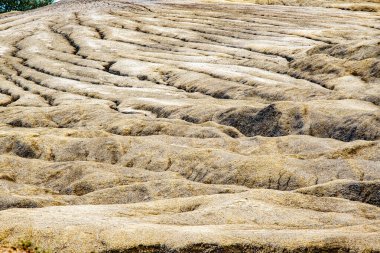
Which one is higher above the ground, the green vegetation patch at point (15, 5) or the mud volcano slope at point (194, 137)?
the mud volcano slope at point (194, 137)

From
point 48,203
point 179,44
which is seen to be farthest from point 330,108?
point 179,44

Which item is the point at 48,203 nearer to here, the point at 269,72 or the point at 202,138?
the point at 202,138

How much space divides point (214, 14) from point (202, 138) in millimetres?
45667

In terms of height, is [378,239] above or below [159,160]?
above

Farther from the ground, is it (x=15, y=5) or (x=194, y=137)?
(x=194, y=137)

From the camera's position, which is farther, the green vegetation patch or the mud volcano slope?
the green vegetation patch

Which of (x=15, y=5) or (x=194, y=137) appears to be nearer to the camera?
(x=194, y=137)

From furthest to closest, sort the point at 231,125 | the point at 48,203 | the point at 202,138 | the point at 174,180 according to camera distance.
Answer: the point at 231,125 → the point at 202,138 → the point at 174,180 → the point at 48,203

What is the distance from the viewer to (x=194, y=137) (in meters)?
35.4

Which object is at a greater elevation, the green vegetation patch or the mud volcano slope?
the mud volcano slope

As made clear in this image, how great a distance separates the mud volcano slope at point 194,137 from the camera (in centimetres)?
2006

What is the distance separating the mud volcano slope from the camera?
790 inches

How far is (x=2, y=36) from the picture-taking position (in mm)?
74312

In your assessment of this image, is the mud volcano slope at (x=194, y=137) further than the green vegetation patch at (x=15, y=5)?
No
